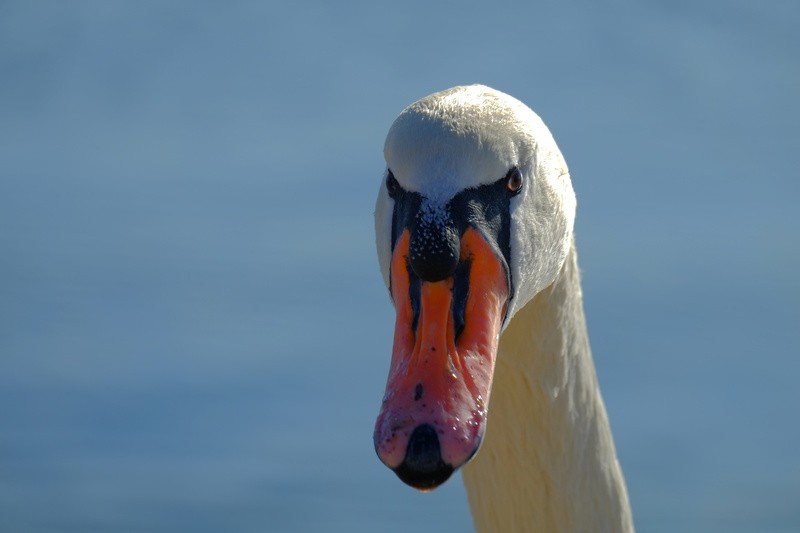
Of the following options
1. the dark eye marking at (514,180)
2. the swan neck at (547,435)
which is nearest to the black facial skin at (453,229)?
the dark eye marking at (514,180)

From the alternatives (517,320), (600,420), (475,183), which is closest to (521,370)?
(517,320)

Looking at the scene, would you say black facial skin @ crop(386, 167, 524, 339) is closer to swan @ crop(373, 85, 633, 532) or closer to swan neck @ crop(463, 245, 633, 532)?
swan @ crop(373, 85, 633, 532)

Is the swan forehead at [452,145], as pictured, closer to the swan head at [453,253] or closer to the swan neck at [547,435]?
the swan head at [453,253]

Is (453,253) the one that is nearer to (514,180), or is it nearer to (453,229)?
(453,229)

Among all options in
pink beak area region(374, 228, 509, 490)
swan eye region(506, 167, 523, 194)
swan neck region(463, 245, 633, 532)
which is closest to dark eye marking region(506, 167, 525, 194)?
swan eye region(506, 167, 523, 194)

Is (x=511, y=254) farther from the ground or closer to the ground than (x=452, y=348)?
farther from the ground

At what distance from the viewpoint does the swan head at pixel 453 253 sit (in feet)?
11.2

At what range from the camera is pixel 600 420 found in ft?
16.5

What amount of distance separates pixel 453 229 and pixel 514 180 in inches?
14.5

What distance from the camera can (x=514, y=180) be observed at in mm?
4012

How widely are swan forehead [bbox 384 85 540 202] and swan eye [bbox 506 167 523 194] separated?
24 mm

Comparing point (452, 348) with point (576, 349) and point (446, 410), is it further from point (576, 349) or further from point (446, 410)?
point (576, 349)

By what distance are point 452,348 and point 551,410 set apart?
46.6 inches

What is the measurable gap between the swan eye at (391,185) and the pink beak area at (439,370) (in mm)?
217
